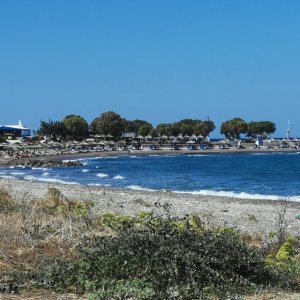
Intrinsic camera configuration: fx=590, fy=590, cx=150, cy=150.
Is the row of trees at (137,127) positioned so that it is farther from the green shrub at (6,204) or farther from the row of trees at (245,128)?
the green shrub at (6,204)

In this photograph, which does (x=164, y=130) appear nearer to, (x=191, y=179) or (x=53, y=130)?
(x=53, y=130)

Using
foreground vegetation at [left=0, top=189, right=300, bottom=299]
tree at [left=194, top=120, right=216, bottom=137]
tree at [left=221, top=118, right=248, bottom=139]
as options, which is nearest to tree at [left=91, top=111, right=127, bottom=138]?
tree at [left=194, top=120, right=216, bottom=137]

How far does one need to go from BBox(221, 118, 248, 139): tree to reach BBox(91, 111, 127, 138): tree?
40.6m

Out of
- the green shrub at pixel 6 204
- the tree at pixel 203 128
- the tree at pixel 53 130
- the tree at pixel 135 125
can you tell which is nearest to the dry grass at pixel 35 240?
the green shrub at pixel 6 204

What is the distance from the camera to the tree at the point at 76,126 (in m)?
138

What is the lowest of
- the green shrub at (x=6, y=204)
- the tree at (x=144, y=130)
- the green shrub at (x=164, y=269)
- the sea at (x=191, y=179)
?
the sea at (x=191, y=179)

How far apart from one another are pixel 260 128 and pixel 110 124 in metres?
58.8

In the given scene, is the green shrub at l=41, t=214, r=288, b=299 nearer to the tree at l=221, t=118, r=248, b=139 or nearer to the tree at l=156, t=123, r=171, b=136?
the tree at l=156, t=123, r=171, b=136

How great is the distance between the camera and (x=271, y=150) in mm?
137625

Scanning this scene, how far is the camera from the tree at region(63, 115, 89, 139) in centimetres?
13812

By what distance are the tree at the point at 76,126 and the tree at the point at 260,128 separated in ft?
186

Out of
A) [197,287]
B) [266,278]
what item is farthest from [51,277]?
[266,278]

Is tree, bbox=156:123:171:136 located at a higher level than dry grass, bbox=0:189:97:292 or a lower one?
higher

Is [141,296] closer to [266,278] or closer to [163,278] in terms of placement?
[163,278]
